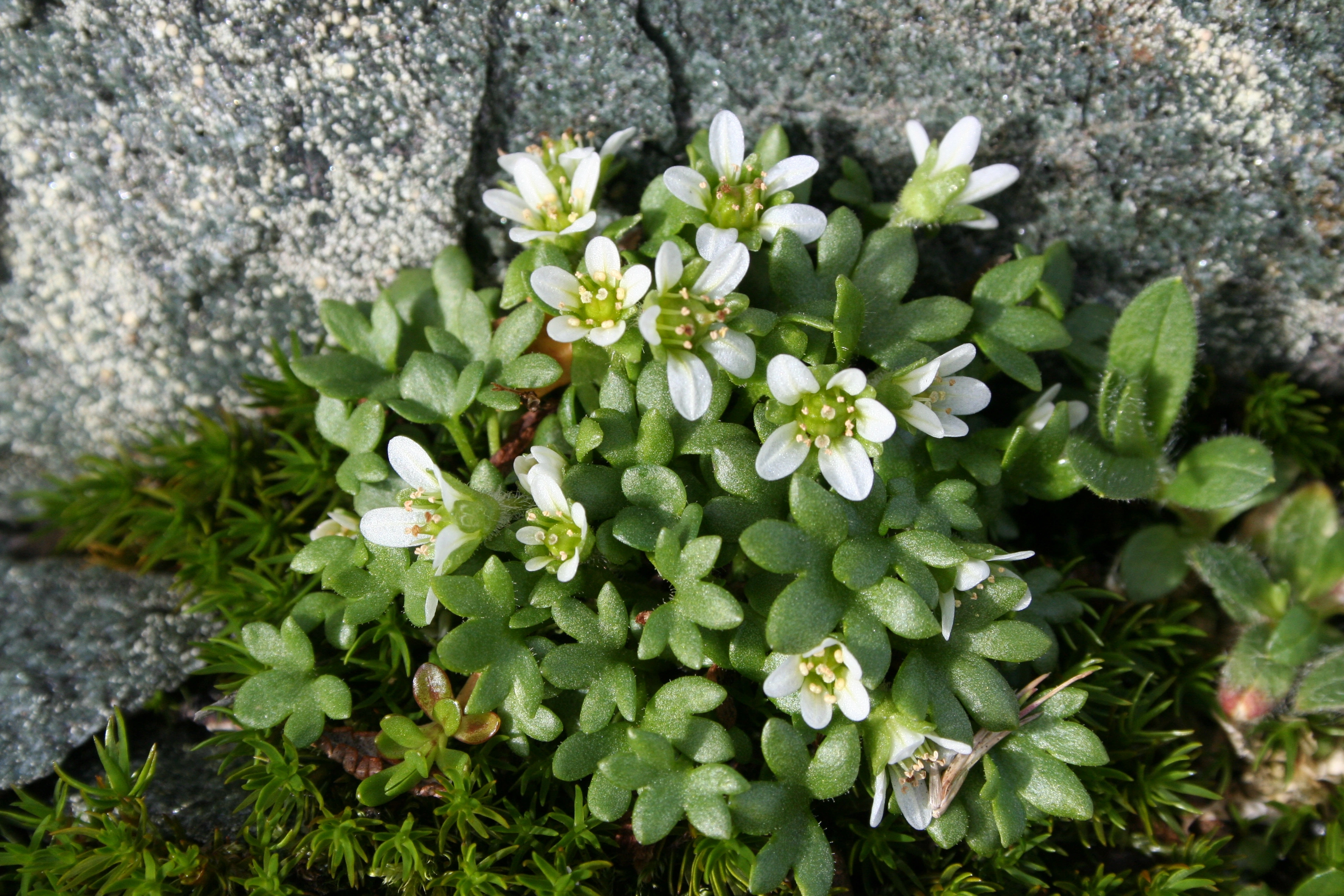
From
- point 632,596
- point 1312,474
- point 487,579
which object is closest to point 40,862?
point 487,579

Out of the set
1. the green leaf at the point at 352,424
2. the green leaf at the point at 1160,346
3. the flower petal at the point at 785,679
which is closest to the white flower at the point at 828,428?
the flower petal at the point at 785,679

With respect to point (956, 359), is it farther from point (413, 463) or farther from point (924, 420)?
Result: point (413, 463)

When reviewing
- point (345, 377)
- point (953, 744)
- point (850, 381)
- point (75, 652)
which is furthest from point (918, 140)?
point (75, 652)

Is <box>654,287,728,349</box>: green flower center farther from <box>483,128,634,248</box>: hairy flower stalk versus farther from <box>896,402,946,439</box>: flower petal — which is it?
<box>896,402,946,439</box>: flower petal

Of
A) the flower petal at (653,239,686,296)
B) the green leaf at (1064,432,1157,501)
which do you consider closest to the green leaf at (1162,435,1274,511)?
the green leaf at (1064,432,1157,501)

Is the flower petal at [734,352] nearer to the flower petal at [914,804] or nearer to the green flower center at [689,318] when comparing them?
the green flower center at [689,318]

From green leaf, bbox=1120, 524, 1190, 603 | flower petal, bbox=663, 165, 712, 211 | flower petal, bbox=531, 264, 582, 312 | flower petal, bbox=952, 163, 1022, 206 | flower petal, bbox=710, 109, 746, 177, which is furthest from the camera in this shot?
green leaf, bbox=1120, 524, 1190, 603
